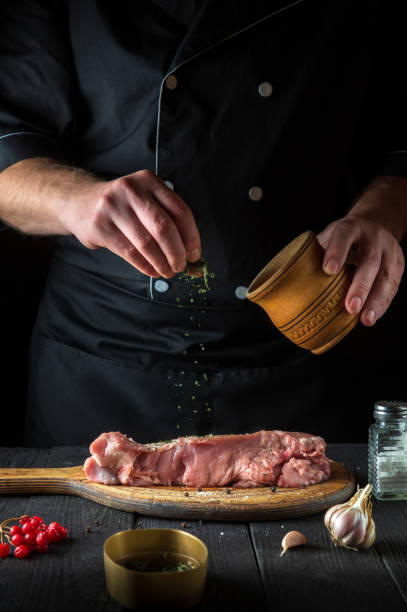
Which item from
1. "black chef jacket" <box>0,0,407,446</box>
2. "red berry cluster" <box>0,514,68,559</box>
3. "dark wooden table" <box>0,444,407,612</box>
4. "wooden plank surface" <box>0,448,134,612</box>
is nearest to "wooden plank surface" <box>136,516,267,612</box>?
"dark wooden table" <box>0,444,407,612</box>

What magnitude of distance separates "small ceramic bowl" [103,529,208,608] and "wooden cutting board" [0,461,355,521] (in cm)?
41

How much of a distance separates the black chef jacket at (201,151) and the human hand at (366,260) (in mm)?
409

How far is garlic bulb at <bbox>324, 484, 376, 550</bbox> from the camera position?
1.59 meters

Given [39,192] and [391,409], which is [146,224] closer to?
[39,192]

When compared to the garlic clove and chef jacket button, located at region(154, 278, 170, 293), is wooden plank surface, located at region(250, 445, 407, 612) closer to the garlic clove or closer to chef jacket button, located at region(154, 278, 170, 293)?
the garlic clove

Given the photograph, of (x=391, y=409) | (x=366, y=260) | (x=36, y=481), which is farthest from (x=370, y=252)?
(x=36, y=481)

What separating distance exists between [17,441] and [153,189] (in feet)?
6.71

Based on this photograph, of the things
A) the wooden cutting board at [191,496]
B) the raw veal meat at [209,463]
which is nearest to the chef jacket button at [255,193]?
the raw veal meat at [209,463]

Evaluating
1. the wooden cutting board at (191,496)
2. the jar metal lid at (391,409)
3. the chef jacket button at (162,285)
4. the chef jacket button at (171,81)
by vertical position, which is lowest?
the wooden cutting board at (191,496)

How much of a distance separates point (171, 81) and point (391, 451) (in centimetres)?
137

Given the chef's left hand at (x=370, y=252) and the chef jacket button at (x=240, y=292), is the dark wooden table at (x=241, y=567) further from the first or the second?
the chef jacket button at (x=240, y=292)

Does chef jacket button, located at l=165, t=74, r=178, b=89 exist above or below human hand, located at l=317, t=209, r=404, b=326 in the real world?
above

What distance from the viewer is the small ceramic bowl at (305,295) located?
1.82 m

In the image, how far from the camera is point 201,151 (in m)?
2.48
